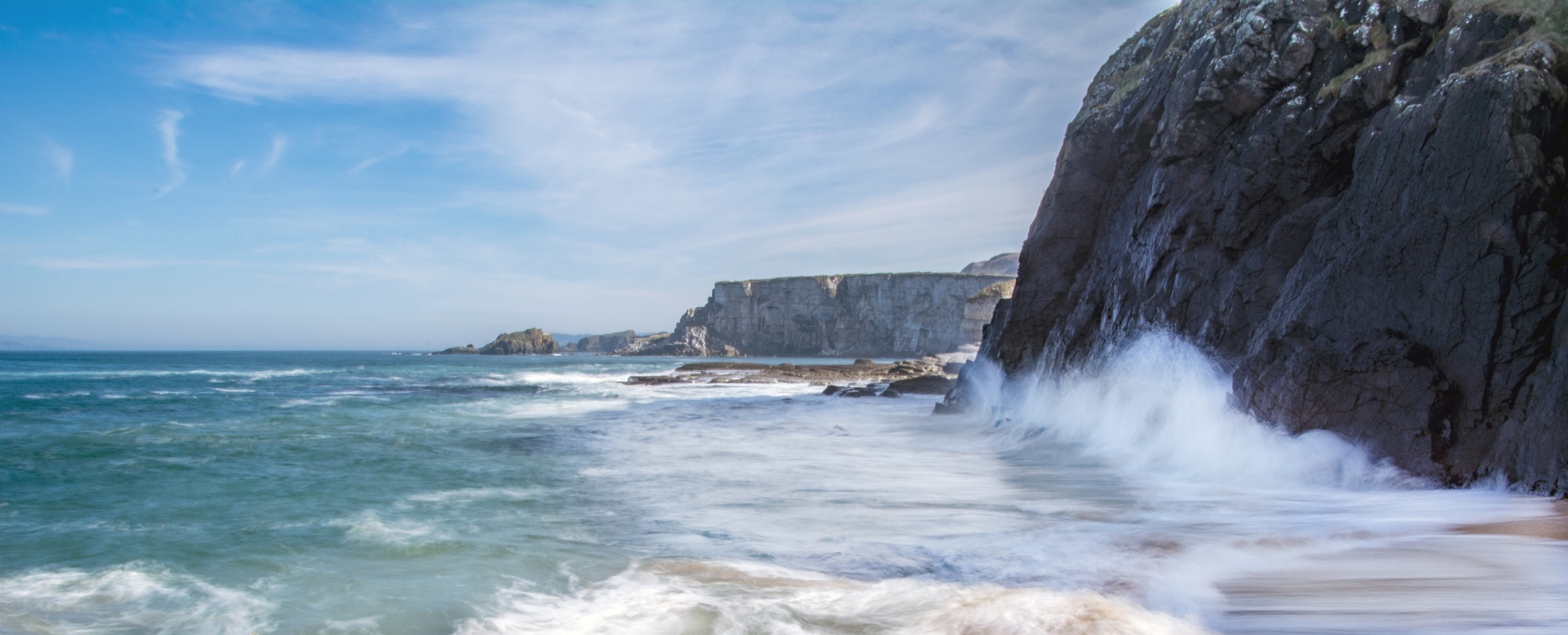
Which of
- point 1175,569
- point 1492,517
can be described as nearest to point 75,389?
point 1175,569

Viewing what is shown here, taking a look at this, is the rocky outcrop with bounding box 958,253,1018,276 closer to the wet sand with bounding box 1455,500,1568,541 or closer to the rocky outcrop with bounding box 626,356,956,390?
the rocky outcrop with bounding box 626,356,956,390

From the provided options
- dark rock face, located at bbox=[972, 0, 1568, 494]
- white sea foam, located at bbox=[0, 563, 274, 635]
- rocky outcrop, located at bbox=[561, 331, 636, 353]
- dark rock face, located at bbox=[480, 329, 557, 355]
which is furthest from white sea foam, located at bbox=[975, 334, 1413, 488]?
rocky outcrop, located at bbox=[561, 331, 636, 353]

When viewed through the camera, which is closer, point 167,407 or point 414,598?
point 414,598

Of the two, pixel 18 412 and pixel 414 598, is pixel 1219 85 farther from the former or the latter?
pixel 18 412

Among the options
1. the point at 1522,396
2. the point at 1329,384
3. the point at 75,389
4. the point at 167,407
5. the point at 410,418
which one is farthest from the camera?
the point at 75,389

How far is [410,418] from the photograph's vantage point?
18672mm

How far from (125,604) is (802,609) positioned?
15.8 ft

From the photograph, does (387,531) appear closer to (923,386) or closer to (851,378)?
(923,386)

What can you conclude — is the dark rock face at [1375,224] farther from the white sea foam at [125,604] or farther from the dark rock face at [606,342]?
the dark rock face at [606,342]

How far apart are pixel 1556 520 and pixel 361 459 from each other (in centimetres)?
1367

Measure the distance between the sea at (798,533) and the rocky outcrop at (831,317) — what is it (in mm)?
73920

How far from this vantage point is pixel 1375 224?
792 cm

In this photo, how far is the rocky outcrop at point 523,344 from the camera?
111 meters

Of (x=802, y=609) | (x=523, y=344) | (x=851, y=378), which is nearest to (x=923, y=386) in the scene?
(x=851, y=378)
